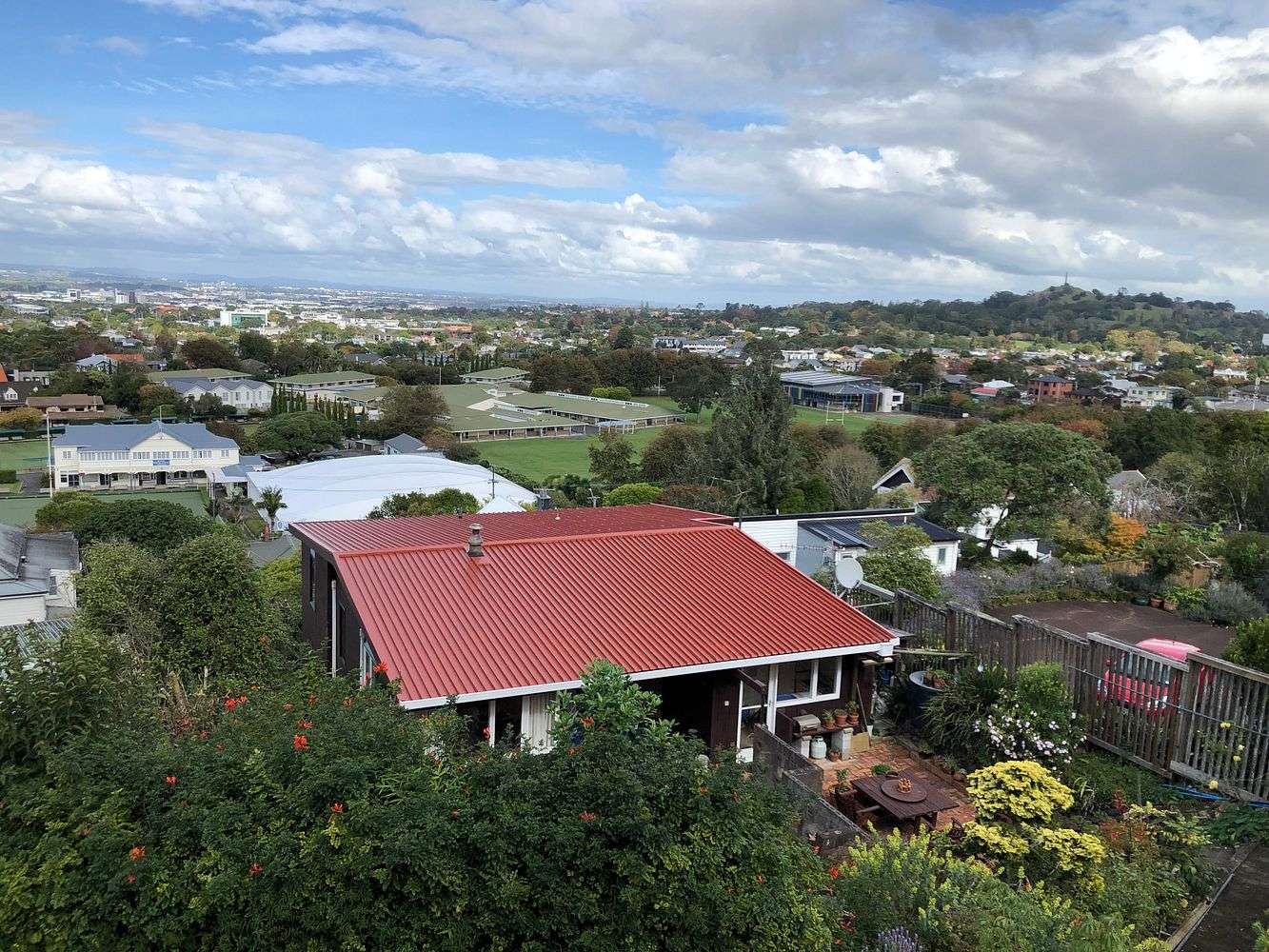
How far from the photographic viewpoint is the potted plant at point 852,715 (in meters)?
10.7

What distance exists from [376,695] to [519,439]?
67.3 m

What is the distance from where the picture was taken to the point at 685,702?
10.3 meters

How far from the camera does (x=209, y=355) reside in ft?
325

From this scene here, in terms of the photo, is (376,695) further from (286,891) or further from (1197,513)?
(1197,513)

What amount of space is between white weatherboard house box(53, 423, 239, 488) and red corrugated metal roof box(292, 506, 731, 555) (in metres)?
46.2

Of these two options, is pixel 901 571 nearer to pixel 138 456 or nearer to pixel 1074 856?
pixel 1074 856

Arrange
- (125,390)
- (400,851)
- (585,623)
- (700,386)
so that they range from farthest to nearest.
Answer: (700,386)
(125,390)
(585,623)
(400,851)

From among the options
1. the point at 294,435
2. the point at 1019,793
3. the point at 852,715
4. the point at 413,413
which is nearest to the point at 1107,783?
the point at 1019,793

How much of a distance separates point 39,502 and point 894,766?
51.6 meters

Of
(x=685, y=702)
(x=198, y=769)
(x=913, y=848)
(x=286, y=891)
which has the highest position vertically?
(x=198, y=769)

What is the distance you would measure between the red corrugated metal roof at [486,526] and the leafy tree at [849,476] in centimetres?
2117

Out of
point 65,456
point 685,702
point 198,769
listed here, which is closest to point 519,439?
point 65,456

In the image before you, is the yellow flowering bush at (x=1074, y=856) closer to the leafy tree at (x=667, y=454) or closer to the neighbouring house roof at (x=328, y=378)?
the leafy tree at (x=667, y=454)

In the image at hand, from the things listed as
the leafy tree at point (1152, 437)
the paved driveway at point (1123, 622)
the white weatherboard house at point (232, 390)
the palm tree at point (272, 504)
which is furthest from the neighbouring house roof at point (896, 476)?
the white weatherboard house at point (232, 390)
